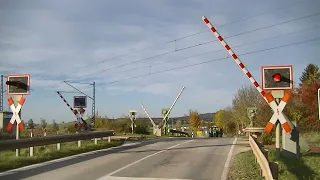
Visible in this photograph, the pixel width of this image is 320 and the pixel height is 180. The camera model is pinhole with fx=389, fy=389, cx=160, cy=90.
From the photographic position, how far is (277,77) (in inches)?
432

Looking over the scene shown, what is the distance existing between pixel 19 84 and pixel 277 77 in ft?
33.4

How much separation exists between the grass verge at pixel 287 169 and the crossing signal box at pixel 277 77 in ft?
8.03

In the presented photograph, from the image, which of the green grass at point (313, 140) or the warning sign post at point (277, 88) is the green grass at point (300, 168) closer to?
the warning sign post at point (277, 88)

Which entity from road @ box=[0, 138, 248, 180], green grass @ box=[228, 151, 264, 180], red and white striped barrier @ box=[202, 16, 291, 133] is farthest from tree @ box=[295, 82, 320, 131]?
red and white striped barrier @ box=[202, 16, 291, 133]

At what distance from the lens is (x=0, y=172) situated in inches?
449

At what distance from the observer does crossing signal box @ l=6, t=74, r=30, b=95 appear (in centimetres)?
1567

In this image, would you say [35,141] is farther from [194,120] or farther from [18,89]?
[194,120]

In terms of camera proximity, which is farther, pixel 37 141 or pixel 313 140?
pixel 313 140

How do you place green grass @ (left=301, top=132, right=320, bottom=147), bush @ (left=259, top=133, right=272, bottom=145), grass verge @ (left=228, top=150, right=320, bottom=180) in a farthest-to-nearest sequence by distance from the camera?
bush @ (left=259, top=133, right=272, bottom=145) → green grass @ (left=301, top=132, right=320, bottom=147) → grass verge @ (left=228, top=150, right=320, bottom=180)

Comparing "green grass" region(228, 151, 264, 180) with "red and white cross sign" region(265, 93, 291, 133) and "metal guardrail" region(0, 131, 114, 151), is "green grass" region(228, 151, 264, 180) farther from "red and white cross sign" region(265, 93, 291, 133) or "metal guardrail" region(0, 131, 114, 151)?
"metal guardrail" region(0, 131, 114, 151)

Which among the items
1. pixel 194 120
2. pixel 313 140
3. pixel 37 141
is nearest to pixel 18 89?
pixel 37 141

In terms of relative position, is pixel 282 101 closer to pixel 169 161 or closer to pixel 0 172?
pixel 169 161

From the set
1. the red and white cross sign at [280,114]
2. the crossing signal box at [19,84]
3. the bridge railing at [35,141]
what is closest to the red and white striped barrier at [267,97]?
the red and white cross sign at [280,114]

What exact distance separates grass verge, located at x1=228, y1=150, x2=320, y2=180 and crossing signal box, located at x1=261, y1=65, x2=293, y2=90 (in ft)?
8.03
